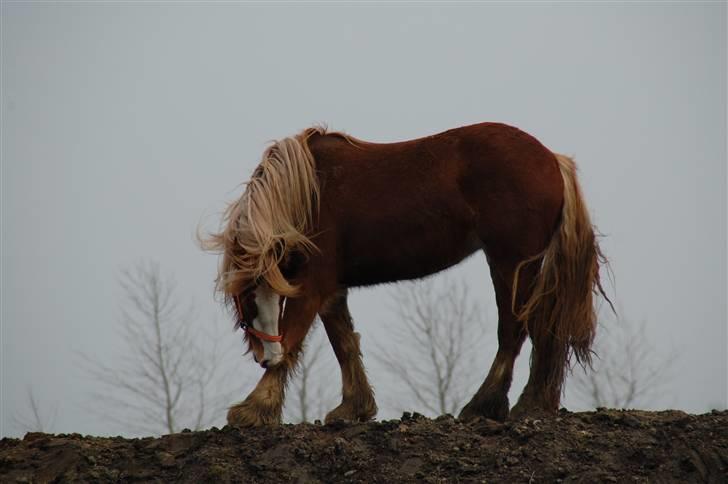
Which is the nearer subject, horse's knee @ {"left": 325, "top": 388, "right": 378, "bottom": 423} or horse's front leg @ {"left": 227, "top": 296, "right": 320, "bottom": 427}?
horse's front leg @ {"left": 227, "top": 296, "right": 320, "bottom": 427}

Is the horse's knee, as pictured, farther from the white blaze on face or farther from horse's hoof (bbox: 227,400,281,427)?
the white blaze on face

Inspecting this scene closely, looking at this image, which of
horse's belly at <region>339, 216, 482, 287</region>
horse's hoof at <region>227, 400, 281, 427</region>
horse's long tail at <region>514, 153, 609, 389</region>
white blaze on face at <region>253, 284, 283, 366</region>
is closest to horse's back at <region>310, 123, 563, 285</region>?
horse's belly at <region>339, 216, 482, 287</region>

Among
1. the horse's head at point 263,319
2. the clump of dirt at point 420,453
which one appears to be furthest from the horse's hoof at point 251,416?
the horse's head at point 263,319

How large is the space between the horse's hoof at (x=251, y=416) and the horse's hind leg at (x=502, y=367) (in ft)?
4.54

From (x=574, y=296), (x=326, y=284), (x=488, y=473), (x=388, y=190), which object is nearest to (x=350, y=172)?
(x=388, y=190)

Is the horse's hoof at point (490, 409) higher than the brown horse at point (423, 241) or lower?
lower

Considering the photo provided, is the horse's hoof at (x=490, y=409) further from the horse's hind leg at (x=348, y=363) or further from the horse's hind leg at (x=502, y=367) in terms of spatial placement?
the horse's hind leg at (x=348, y=363)

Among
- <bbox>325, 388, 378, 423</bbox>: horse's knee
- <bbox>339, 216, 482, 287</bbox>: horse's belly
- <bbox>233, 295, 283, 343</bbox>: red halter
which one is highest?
<bbox>339, 216, 482, 287</bbox>: horse's belly

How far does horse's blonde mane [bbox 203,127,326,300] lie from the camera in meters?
7.56

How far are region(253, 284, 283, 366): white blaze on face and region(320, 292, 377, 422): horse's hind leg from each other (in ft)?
1.74

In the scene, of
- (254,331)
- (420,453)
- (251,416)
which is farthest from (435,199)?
(251,416)

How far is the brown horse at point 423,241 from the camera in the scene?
7.46 meters

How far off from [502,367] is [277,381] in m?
1.67

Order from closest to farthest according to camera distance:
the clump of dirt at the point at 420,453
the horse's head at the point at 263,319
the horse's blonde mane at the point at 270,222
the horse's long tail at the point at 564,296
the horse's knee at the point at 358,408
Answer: the clump of dirt at the point at 420,453, the horse's long tail at the point at 564,296, the horse's blonde mane at the point at 270,222, the horse's head at the point at 263,319, the horse's knee at the point at 358,408
